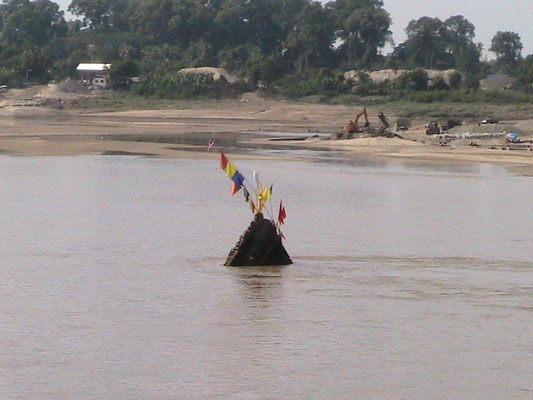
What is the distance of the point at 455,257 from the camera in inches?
715

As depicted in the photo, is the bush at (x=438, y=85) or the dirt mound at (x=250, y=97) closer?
the bush at (x=438, y=85)

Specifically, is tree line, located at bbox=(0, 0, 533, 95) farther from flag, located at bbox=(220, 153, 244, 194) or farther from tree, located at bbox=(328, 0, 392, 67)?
flag, located at bbox=(220, 153, 244, 194)

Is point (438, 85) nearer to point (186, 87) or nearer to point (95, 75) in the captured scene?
point (186, 87)

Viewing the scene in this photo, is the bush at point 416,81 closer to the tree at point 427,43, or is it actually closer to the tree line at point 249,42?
the tree line at point 249,42

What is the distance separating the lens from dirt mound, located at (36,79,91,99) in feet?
264

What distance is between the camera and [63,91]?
81.8 meters

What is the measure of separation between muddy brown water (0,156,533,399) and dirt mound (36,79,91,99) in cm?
5485

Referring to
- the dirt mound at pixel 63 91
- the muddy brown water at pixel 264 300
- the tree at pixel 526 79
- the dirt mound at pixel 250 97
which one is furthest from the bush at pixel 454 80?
the muddy brown water at pixel 264 300

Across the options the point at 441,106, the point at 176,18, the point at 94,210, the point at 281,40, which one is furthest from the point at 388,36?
the point at 94,210

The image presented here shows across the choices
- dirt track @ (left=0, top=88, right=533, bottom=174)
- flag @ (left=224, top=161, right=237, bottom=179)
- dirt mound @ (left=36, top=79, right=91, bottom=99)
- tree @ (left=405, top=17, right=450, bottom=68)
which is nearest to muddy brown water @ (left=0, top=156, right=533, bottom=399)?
flag @ (left=224, top=161, right=237, bottom=179)

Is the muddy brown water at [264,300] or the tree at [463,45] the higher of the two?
the tree at [463,45]

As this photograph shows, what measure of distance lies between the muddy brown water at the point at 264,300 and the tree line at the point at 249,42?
208 ft

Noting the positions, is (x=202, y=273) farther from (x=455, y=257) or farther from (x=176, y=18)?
(x=176, y=18)

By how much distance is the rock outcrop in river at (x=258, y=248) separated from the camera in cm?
1675
